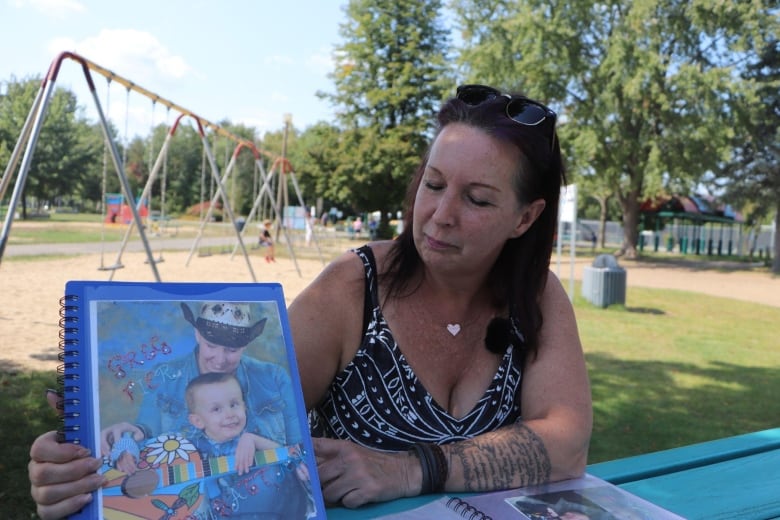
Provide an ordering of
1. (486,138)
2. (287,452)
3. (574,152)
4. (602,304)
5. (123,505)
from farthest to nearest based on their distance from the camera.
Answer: (574,152), (602,304), (486,138), (287,452), (123,505)

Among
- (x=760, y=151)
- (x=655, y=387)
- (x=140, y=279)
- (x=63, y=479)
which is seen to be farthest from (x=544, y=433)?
(x=760, y=151)

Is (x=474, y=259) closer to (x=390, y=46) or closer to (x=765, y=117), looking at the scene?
(x=765, y=117)

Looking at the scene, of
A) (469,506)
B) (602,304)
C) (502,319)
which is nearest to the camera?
(469,506)

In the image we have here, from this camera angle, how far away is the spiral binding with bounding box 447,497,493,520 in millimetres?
1178

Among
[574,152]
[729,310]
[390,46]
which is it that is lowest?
[729,310]

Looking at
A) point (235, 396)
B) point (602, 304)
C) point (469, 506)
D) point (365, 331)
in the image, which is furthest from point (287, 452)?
point (602, 304)

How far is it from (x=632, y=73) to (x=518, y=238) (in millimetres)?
23469

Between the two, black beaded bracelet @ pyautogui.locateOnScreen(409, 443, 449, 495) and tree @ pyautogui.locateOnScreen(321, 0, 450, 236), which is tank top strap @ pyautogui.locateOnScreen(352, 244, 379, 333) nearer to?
black beaded bracelet @ pyautogui.locateOnScreen(409, 443, 449, 495)

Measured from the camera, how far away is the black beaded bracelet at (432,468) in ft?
4.25

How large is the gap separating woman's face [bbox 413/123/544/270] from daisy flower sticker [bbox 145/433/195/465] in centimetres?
78

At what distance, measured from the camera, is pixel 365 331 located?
162cm

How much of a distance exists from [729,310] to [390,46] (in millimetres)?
25496

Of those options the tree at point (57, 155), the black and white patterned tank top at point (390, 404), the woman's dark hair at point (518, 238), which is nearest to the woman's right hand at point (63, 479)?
the black and white patterned tank top at point (390, 404)

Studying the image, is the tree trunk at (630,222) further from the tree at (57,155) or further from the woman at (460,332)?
the woman at (460,332)
